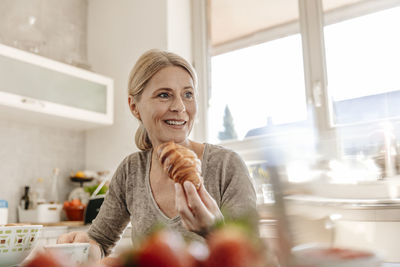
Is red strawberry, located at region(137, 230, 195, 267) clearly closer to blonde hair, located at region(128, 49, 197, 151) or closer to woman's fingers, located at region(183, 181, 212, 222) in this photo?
woman's fingers, located at region(183, 181, 212, 222)

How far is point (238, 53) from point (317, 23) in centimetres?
60

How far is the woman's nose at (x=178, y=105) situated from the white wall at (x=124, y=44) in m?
1.68

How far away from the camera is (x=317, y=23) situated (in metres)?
2.52

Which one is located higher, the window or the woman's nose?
the window

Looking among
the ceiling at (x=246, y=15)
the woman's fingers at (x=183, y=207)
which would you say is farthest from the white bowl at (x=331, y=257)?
the ceiling at (x=246, y=15)

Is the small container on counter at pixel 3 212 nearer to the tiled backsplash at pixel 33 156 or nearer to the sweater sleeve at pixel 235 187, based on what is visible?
the tiled backsplash at pixel 33 156

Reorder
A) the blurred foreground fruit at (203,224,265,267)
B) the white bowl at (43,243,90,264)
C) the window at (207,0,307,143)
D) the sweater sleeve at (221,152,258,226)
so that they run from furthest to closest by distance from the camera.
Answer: the window at (207,0,307,143)
the sweater sleeve at (221,152,258,226)
the white bowl at (43,243,90,264)
the blurred foreground fruit at (203,224,265,267)

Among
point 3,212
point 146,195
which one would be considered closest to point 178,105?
point 146,195

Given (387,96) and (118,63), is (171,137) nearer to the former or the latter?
(387,96)

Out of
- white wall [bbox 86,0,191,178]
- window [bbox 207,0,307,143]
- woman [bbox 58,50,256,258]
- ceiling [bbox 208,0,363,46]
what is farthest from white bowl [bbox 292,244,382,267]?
white wall [bbox 86,0,191,178]

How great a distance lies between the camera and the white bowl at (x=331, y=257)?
0.27m

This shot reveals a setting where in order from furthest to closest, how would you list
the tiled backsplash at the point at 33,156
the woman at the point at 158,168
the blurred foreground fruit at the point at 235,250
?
1. the tiled backsplash at the point at 33,156
2. the woman at the point at 158,168
3. the blurred foreground fruit at the point at 235,250

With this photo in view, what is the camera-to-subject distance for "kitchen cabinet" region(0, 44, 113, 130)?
2477mm

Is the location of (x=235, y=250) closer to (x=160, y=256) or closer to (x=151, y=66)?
(x=160, y=256)
